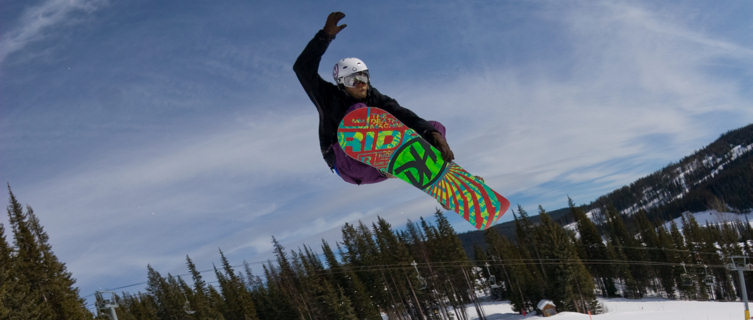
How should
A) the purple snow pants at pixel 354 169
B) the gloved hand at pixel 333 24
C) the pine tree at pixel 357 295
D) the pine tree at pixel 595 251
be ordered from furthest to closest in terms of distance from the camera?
the pine tree at pixel 595 251 → the pine tree at pixel 357 295 → the purple snow pants at pixel 354 169 → the gloved hand at pixel 333 24

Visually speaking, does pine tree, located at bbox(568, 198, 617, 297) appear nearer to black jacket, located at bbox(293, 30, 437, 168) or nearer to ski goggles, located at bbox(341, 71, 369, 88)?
black jacket, located at bbox(293, 30, 437, 168)

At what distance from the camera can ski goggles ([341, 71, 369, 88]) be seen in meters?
7.27

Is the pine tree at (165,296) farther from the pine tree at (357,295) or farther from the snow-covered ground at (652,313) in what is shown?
the snow-covered ground at (652,313)

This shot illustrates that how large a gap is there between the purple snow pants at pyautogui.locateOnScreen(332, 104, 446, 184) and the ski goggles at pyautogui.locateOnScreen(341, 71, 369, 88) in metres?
1.10

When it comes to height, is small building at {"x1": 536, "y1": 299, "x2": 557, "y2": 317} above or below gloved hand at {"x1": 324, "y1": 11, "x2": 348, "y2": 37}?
below

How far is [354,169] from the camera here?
8305 millimetres

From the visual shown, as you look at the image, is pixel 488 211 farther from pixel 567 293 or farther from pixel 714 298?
pixel 714 298

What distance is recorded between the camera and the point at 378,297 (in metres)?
57.3

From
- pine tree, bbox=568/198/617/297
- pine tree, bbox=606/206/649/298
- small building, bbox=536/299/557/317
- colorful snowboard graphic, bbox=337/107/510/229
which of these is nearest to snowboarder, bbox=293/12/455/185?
colorful snowboard graphic, bbox=337/107/510/229

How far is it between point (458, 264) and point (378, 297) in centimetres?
1092

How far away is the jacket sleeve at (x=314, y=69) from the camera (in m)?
6.47

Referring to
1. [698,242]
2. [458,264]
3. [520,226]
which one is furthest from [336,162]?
[698,242]

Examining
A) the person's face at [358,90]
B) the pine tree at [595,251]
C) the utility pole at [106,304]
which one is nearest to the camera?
the person's face at [358,90]

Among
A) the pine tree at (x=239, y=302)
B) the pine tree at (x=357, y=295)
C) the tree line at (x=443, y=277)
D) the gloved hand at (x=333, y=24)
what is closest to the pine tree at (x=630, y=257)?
the tree line at (x=443, y=277)
